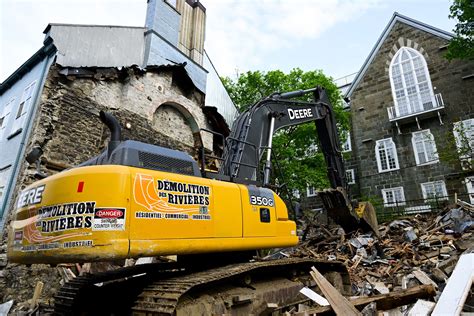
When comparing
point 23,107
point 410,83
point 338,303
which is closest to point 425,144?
point 410,83

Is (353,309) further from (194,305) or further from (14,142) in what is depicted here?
(14,142)

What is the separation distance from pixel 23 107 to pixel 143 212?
10647 millimetres

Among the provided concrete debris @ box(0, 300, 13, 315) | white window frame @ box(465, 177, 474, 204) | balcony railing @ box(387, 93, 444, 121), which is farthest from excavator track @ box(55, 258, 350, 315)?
balcony railing @ box(387, 93, 444, 121)

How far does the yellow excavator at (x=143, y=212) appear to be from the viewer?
9.80 feet

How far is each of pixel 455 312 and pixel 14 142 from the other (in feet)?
40.9

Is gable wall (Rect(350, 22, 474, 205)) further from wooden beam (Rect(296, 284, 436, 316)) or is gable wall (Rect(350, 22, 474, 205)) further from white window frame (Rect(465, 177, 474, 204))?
wooden beam (Rect(296, 284, 436, 316))

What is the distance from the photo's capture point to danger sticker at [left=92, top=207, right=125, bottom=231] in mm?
2943

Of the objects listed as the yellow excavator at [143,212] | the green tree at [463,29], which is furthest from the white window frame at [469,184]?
the yellow excavator at [143,212]

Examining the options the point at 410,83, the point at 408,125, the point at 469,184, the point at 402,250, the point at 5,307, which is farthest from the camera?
the point at 410,83

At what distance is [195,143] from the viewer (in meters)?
14.5

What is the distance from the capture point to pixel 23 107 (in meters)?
11.0

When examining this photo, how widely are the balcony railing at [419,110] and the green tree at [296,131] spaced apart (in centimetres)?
352

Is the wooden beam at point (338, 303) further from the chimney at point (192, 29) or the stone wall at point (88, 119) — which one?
the chimney at point (192, 29)

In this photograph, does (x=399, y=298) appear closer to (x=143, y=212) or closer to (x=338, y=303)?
(x=338, y=303)
